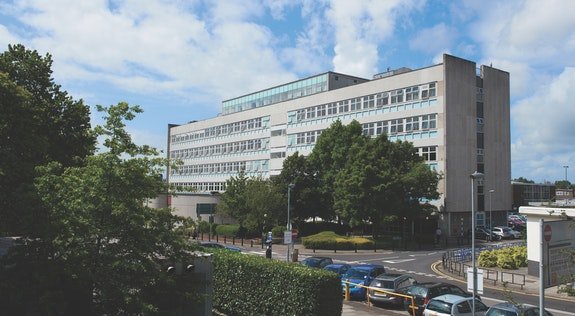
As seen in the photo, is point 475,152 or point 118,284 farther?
point 475,152

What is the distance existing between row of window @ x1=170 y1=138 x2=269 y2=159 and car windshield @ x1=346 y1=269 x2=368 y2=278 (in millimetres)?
54844

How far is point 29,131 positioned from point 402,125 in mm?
47158

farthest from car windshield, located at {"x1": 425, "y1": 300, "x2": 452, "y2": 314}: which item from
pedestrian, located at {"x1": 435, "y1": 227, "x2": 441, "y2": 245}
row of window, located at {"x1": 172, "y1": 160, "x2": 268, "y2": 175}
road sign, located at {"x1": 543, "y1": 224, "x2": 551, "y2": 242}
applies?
row of window, located at {"x1": 172, "y1": 160, "x2": 268, "y2": 175}

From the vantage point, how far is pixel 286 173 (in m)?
60.2

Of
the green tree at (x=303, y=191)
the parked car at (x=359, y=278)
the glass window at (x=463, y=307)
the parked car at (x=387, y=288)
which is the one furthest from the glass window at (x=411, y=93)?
the glass window at (x=463, y=307)

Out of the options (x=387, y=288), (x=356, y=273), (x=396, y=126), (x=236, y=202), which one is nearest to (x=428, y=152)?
(x=396, y=126)

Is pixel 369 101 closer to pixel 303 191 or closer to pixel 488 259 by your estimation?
pixel 303 191

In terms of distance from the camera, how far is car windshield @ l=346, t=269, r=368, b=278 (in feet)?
88.1

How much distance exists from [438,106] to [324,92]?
18424 millimetres

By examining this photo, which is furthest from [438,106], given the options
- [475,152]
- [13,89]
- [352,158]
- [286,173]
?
[13,89]

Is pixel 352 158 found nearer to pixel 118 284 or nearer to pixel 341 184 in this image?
pixel 341 184

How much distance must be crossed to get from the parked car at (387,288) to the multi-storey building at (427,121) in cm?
2669

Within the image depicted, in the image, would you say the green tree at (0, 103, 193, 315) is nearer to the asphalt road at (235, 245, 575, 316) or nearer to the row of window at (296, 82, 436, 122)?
the asphalt road at (235, 245, 575, 316)

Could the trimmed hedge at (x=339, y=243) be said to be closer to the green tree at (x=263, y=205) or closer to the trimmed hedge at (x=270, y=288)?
the green tree at (x=263, y=205)
